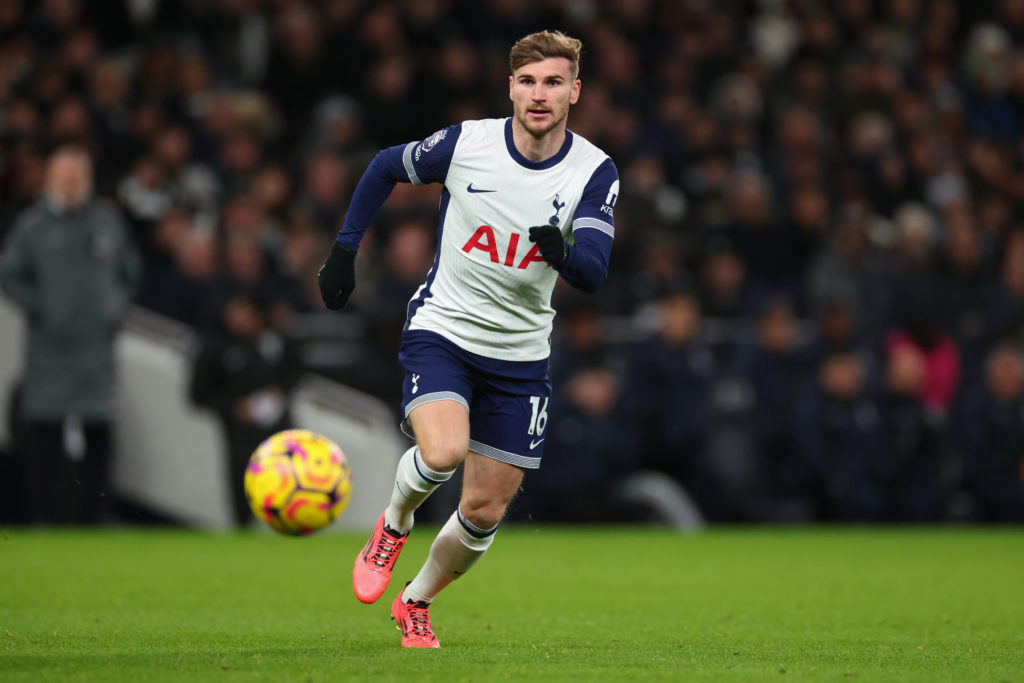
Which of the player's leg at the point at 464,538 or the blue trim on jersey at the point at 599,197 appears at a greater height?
the blue trim on jersey at the point at 599,197

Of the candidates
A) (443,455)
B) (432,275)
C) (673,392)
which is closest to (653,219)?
(673,392)

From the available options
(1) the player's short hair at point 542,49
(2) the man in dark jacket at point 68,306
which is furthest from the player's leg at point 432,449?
(2) the man in dark jacket at point 68,306

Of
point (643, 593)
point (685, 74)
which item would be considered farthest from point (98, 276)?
point (685, 74)

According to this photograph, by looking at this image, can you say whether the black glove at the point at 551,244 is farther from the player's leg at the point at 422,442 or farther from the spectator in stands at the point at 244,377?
the spectator in stands at the point at 244,377

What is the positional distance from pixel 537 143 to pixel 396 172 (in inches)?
24.3

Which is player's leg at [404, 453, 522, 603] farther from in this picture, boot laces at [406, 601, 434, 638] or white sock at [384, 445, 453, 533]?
white sock at [384, 445, 453, 533]

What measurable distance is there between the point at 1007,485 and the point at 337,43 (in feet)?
26.7

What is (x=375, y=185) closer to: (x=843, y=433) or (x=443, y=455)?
(x=443, y=455)

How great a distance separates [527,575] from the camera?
944 cm

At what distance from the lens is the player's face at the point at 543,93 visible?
599 cm

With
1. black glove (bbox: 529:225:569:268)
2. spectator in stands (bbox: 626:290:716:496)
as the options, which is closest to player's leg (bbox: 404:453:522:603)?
black glove (bbox: 529:225:569:268)

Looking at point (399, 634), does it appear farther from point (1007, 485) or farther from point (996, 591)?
point (1007, 485)

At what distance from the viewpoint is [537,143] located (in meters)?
6.08

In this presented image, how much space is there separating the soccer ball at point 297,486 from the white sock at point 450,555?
32.5 inches
